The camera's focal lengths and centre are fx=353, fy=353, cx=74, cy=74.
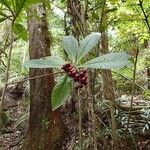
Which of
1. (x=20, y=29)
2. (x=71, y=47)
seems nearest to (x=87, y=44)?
(x=71, y=47)

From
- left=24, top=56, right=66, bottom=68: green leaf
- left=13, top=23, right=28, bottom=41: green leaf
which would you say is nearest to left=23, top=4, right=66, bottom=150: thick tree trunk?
left=13, top=23, right=28, bottom=41: green leaf

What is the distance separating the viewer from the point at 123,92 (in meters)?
7.11

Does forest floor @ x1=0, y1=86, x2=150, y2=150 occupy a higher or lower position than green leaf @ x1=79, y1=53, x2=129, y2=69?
lower

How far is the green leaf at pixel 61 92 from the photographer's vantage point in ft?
3.86

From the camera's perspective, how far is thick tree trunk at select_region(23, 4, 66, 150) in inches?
177

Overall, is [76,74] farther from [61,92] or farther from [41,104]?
[41,104]

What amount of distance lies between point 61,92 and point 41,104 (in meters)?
3.42

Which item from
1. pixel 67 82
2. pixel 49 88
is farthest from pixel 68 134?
pixel 67 82

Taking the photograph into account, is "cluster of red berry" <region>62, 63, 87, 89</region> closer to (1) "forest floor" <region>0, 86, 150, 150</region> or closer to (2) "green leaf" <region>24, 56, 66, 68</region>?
(2) "green leaf" <region>24, 56, 66, 68</region>

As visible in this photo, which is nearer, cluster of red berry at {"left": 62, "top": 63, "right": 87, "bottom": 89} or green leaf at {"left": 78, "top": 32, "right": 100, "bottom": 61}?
cluster of red berry at {"left": 62, "top": 63, "right": 87, "bottom": 89}

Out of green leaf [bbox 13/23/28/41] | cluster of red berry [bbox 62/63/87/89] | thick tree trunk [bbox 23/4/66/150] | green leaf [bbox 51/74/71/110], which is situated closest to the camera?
cluster of red berry [bbox 62/63/87/89]

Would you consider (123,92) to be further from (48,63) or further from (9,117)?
(48,63)

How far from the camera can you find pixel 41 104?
181 inches

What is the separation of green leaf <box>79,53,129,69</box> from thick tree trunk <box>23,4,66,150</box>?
3.32 metres
